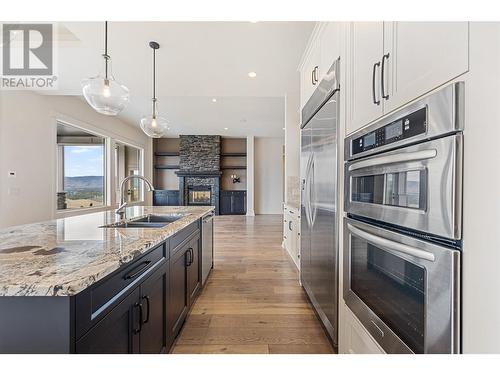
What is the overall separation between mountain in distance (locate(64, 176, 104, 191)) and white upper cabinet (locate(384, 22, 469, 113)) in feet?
21.0

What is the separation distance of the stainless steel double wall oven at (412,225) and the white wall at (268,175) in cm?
841

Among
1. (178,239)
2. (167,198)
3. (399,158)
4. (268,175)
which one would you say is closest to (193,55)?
(178,239)

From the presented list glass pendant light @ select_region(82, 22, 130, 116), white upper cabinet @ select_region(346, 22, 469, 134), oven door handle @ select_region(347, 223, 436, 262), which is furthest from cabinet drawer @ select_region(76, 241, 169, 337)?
glass pendant light @ select_region(82, 22, 130, 116)

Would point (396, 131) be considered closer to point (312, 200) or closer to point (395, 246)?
point (395, 246)

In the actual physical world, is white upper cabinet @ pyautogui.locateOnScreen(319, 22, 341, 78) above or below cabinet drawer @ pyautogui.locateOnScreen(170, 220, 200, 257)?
above

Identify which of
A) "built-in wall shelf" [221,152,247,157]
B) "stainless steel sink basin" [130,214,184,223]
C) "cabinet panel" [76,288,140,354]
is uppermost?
"built-in wall shelf" [221,152,247,157]

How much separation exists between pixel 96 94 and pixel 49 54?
1887 millimetres

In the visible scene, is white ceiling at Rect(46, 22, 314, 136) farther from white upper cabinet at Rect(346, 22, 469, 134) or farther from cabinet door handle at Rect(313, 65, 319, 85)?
white upper cabinet at Rect(346, 22, 469, 134)

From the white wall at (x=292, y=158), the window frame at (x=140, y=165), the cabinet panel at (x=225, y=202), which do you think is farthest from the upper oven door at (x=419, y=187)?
the cabinet panel at (x=225, y=202)

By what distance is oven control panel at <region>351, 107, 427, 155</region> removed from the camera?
826 mm

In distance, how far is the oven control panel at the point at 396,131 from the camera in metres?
0.83

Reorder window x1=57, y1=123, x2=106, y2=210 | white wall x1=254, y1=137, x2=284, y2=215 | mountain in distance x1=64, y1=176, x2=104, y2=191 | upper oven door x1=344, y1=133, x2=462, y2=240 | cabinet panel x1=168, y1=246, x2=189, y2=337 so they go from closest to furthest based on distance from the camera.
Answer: upper oven door x1=344, y1=133, x2=462, y2=240 → cabinet panel x1=168, y1=246, x2=189, y2=337 → window x1=57, y1=123, x2=106, y2=210 → mountain in distance x1=64, y1=176, x2=104, y2=191 → white wall x1=254, y1=137, x2=284, y2=215

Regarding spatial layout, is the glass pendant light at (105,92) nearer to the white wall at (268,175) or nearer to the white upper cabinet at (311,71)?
the white upper cabinet at (311,71)

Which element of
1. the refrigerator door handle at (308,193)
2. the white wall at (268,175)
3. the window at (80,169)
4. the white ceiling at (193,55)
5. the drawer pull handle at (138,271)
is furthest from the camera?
the white wall at (268,175)
